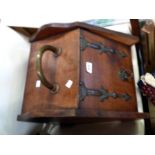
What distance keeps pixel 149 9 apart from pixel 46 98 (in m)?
0.65

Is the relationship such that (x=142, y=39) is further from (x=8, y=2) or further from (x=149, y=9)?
(x=8, y=2)

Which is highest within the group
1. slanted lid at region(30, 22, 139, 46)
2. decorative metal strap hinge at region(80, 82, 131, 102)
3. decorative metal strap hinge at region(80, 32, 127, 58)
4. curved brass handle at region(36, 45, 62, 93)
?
slanted lid at region(30, 22, 139, 46)

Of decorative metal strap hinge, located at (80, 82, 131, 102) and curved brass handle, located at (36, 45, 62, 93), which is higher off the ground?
curved brass handle, located at (36, 45, 62, 93)

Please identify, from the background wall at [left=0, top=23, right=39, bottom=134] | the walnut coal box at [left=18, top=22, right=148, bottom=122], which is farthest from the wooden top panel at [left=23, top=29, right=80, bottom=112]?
the background wall at [left=0, top=23, right=39, bottom=134]

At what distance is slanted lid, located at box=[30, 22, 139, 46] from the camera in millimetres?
995

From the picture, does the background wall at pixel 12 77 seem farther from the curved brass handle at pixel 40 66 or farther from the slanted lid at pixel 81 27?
the curved brass handle at pixel 40 66

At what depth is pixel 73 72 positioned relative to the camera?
0.90 meters

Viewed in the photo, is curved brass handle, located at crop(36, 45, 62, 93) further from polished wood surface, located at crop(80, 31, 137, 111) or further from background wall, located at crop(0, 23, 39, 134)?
background wall, located at crop(0, 23, 39, 134)

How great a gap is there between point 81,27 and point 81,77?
28 centimetres

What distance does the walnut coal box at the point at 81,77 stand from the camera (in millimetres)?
862

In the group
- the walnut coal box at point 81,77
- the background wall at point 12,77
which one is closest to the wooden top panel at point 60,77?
the walnut coal box at point 81,77

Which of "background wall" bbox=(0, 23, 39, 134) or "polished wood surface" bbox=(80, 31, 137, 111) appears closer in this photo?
"polished wood surface" bbox=(80, 31, 137, 111)
